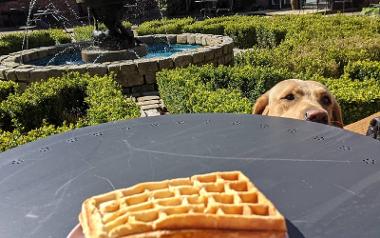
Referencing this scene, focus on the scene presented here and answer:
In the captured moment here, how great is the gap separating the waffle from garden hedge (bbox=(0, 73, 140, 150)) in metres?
3.25

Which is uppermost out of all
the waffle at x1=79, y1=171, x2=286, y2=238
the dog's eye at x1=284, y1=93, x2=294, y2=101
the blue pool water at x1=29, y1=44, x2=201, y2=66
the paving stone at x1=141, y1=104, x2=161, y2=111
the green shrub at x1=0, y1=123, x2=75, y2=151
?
the waffle at x1=79, y1=171, x2=286, y2=238

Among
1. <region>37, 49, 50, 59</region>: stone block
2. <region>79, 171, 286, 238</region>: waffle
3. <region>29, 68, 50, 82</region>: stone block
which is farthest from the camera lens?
<region>37, 49, 50, 59</region>: stone block

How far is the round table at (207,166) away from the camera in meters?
1.64

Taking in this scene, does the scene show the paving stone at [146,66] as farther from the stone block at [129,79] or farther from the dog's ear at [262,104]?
the dog's ear at [262,104]

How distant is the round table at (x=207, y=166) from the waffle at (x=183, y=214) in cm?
21

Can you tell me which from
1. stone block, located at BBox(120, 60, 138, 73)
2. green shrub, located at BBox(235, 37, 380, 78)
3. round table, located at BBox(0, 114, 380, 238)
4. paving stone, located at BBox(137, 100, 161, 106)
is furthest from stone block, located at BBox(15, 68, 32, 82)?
round table, located at BBox(0, 114, 380, 238)

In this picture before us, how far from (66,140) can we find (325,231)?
1.62 m

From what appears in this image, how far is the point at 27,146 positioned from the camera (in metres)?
2.49

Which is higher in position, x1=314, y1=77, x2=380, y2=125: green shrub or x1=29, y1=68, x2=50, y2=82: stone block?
x1=29, y1=68, x2=50, y2=82: stone block

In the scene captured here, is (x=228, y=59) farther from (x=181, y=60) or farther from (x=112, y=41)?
(x=112, y=41)

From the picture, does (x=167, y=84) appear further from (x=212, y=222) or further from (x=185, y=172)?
(x=212, y=222)

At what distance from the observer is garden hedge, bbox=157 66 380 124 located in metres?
5.03

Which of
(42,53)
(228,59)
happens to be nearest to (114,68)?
(228,59)

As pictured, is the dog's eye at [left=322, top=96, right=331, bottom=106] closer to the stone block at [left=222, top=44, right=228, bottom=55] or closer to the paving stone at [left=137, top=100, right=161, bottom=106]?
the paving stone at [left=137, top=100, right=161, bottom=106]
